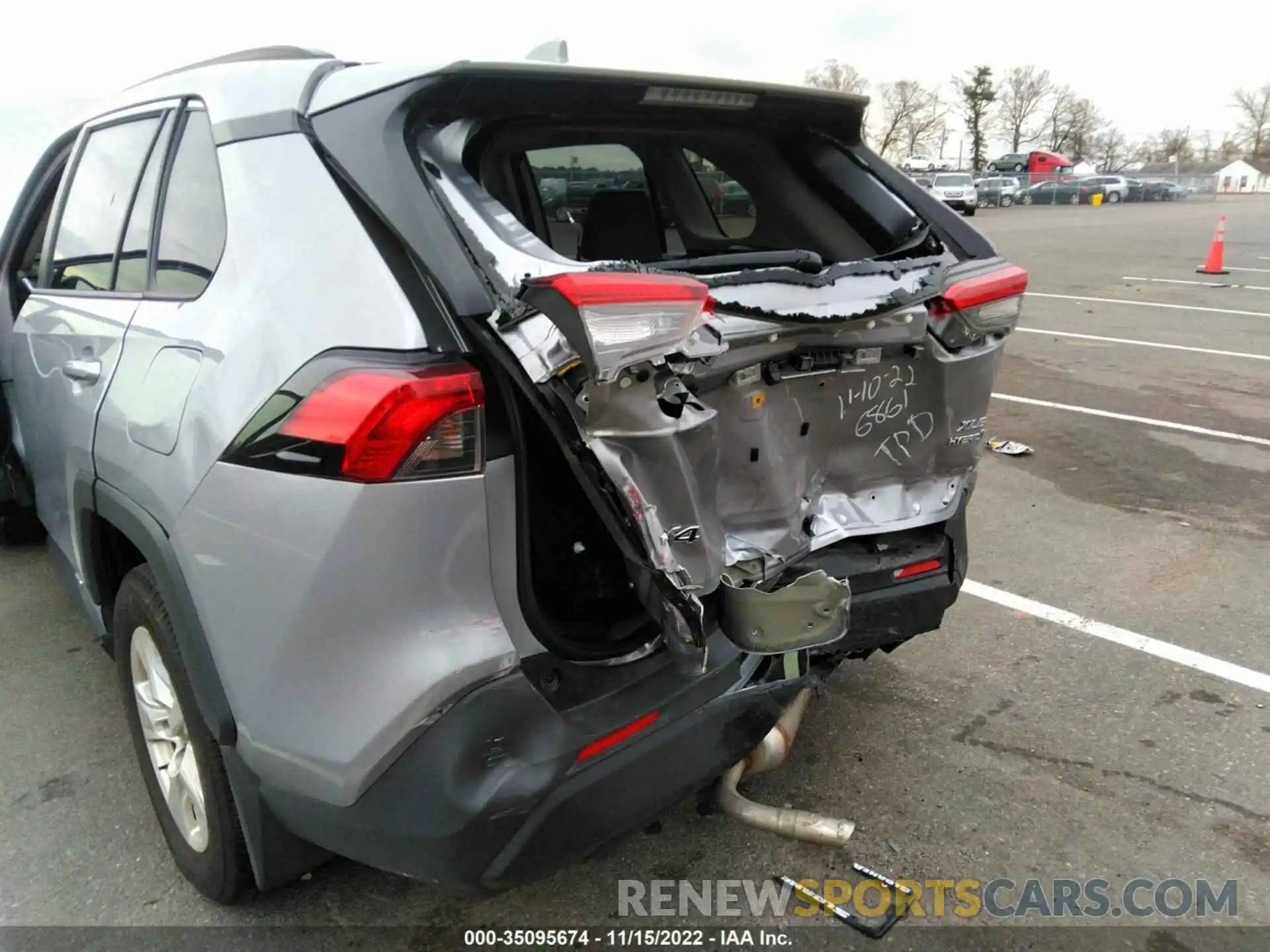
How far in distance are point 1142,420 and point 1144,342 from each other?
350 cm

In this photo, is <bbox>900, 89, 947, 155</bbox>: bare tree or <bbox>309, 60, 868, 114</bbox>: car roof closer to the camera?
<bbox>309, 60, 868, 114</bbox>: car roof

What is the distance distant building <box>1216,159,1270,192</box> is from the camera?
2500 inches

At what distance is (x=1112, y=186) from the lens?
44.9 metres

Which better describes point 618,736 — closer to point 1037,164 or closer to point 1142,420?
point 1142,420

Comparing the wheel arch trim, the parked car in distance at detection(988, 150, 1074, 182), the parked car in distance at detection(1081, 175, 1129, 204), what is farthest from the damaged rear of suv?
the parked car in distance at detection(988, 150, 1074, 182)

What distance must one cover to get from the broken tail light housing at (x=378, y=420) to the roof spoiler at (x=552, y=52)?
0.88 m

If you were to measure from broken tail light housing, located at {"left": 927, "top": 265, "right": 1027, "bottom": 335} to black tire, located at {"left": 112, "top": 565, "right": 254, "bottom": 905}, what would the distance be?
206 centimetres

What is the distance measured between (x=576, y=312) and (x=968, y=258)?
1.69m

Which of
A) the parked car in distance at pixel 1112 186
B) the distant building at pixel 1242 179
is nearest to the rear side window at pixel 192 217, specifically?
the parked car in distance at pixel 1112 186

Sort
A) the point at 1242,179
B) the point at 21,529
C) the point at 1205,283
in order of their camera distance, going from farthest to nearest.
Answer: the point at 1242,179 → the point at 1205,283 → the point at 21,529

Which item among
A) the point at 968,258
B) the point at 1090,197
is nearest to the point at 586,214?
the point at 968,258

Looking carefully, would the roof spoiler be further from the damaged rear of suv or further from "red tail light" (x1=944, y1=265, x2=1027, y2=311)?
"red tail light" (x1=944, y1=265, x2=1027, y2=311)

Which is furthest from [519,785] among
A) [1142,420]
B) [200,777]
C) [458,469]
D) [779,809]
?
[1142,420]

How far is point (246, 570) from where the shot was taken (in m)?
1.83
